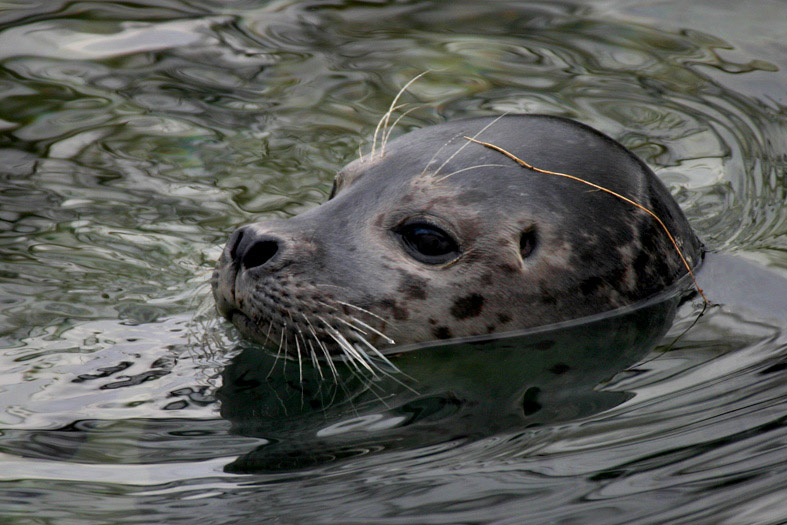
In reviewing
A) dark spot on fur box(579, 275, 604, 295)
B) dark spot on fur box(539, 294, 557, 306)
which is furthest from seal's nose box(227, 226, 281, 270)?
dark spot on fur box(579, 275, 604, 295)

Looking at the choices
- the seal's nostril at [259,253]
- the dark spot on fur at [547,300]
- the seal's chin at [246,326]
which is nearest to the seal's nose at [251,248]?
the seal's nostril at [259,253]

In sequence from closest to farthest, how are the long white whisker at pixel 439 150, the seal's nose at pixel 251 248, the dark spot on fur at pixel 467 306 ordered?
1. the seal's nose at pixel 251 248
2. the dark spot on fur at pixel 467 306
3. the long white whisker at pixel 439 150

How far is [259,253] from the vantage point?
3.86m

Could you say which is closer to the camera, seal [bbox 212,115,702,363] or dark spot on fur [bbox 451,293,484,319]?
seal [bbox 212,115,702,363]

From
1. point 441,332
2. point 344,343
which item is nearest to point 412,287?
point 441,332

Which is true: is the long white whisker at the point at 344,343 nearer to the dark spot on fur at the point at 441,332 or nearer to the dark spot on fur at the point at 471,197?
the dark spot on fur at the point at 441,332

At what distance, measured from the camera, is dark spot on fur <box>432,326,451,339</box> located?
4.00 meters

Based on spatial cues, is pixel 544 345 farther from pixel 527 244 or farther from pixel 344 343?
pixel 344 343

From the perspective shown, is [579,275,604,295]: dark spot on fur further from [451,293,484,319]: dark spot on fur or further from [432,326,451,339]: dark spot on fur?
[432,326,451,339]: dark spot on fur

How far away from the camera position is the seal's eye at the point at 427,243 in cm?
400

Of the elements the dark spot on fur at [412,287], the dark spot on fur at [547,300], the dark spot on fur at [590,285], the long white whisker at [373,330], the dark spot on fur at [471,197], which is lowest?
the long white whisker at [373,330]

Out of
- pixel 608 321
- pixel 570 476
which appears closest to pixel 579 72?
pixel 608 321

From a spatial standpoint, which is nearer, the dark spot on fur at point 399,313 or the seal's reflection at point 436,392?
the seal's reflection at point 436,392

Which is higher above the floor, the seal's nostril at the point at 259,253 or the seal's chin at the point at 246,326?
the seal's nostril at the point at 259,253
